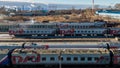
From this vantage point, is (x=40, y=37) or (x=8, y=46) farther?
(x=40, y=37)

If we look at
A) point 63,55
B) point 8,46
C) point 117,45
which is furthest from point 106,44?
point 8,46

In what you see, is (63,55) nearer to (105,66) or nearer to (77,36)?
(105,66)

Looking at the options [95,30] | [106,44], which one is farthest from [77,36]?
[106,44]

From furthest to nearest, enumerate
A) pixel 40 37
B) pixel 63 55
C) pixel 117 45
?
pixel 40 37 → pixel 117 45 → pixel 63 55

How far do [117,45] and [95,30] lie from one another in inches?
694

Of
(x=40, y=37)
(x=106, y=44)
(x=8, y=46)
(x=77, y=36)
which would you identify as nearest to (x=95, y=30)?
(x=77, y=36)

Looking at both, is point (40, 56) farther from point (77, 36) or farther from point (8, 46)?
point (77, 36)

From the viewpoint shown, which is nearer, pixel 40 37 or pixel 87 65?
pixel 87 65

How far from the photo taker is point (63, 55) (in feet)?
85.9

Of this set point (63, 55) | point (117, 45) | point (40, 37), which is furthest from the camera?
point (40, 37)

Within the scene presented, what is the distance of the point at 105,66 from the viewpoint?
86.0ft

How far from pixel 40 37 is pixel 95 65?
76.8 feet

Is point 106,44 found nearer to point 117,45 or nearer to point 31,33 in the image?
Result: point 117,45

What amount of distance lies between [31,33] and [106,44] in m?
20.9
